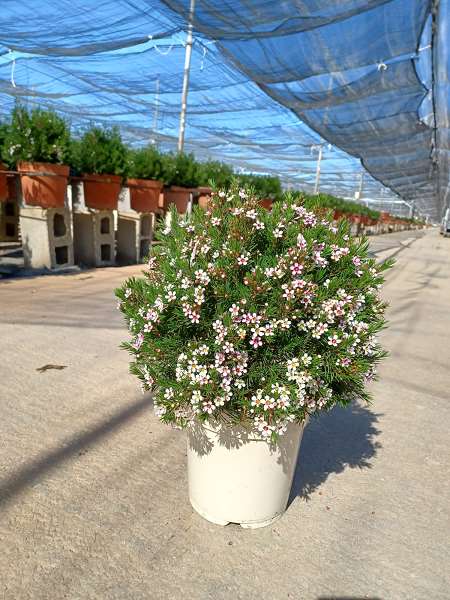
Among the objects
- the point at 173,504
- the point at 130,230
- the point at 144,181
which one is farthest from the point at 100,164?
the point at 173,504

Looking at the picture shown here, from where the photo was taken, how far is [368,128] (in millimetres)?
16391

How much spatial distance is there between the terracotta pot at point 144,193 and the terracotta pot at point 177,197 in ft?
1.86

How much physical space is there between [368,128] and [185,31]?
9.77 metres

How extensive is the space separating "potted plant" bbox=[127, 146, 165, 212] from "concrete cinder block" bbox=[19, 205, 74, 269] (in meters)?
1.38

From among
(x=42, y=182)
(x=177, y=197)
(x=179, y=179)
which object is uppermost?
(x=179, y=179)

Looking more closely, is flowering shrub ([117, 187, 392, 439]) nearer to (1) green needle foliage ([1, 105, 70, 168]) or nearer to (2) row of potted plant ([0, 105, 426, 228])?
(2) row of potted plant ([0, 105, 426, 228])

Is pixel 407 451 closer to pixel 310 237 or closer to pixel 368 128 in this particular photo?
pixel 310 237

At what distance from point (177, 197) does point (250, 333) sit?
760cm

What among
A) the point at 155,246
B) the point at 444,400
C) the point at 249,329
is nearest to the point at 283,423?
the point at 249,329

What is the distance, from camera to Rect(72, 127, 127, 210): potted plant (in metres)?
6.70

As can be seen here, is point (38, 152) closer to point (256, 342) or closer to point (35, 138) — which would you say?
point (35, 138)

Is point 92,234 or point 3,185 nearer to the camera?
point 3,185

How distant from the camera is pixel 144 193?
7.84 meters

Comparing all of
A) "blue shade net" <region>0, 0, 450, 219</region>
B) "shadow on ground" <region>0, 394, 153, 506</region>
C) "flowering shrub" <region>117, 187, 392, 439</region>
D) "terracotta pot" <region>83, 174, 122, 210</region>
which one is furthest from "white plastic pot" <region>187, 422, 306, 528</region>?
"blue shade net" <region>0, 0, 450, 219</region>
